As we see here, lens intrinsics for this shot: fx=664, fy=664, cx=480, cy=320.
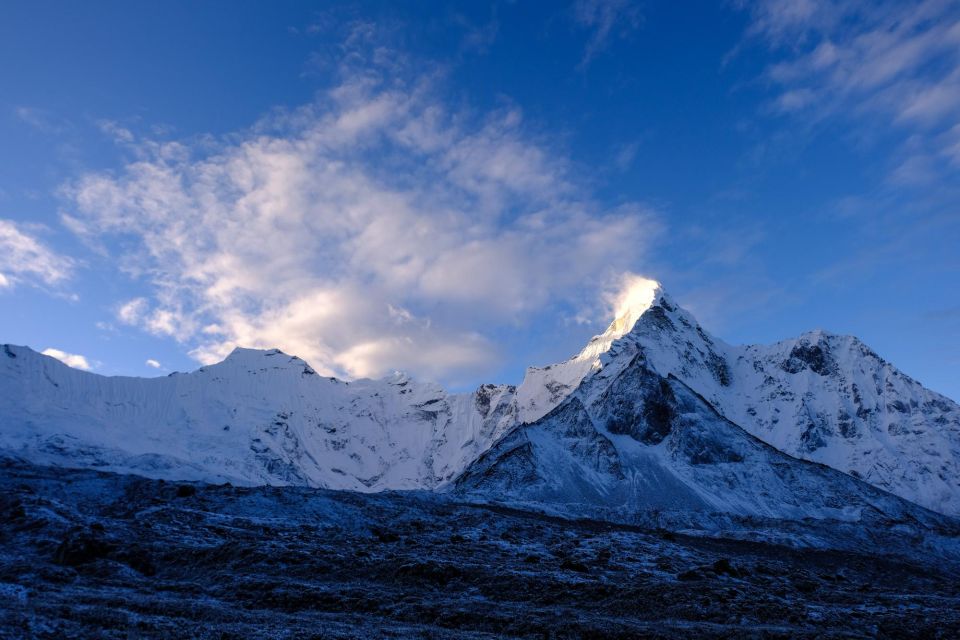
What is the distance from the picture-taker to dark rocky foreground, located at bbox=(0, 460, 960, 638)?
28.5 meters

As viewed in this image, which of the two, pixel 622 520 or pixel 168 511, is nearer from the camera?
pixel 168 511

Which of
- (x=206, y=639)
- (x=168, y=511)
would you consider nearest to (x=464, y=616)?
(x=206, y=639)

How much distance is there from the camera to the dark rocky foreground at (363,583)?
93.7ft

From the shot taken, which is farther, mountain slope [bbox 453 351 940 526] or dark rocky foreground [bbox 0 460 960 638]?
mountain slope [bbox 453 351 940 526]

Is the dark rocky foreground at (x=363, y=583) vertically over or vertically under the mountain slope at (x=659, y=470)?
under

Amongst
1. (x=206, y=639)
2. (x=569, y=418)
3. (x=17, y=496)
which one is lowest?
(x=206, y=639)

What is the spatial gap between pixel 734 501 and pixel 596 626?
404 ft

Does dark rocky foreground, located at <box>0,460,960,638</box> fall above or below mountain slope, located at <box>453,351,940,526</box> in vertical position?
below

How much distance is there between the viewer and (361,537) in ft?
192

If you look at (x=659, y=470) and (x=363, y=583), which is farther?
(x=659, y=470)

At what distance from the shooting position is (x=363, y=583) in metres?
39.4

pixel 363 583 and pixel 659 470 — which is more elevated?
pixel 659 470

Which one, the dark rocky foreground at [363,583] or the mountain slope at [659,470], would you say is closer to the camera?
the dark rocky foreground at [363,583]

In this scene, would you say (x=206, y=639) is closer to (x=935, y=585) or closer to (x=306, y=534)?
(x=306, y=534)
